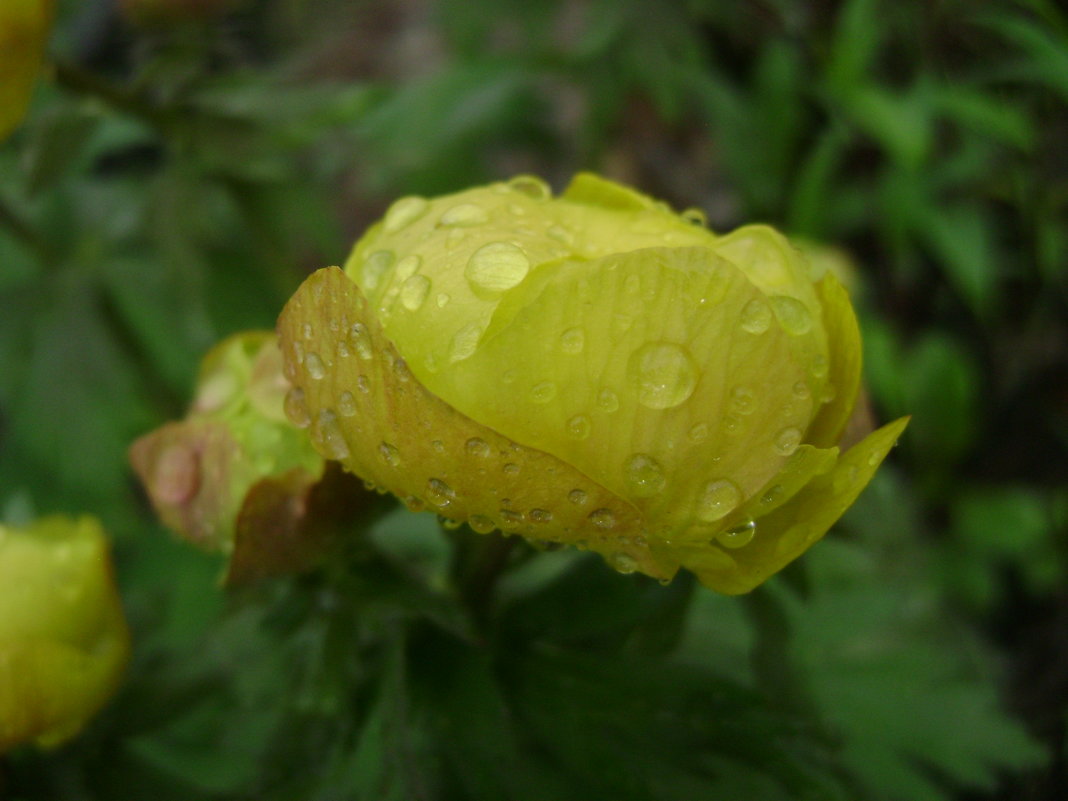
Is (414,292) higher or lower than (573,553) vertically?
higher

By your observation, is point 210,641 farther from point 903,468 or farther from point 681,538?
point 903,468

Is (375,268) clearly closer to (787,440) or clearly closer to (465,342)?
(465,342)

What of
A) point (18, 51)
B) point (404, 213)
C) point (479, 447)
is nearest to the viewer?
point (479, 447)

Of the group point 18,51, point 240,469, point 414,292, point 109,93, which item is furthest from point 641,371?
point 109,93

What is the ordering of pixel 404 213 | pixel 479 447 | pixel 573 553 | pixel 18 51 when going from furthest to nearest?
pixel 573 553, pixel 18 51, pixel 404 213, pixel 479 447

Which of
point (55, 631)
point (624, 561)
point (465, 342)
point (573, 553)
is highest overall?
point (465, 342)

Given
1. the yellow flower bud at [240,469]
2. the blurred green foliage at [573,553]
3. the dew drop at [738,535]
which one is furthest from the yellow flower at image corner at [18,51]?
the dew drop at [738,535]

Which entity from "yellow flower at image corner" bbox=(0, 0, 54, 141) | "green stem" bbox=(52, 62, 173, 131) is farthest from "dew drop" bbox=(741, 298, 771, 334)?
"green stem" bbox=(52, 62, 173, 131)
